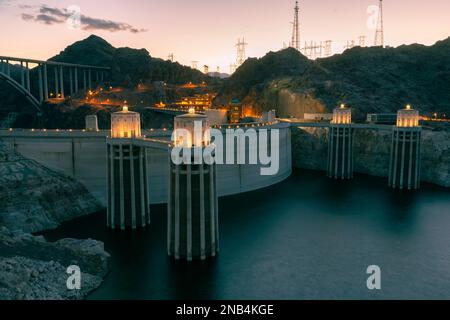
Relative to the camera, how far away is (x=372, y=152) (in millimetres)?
101625

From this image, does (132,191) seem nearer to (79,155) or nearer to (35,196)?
(35,196)

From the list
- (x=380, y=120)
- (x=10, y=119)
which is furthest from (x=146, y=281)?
(x=10, y=119)

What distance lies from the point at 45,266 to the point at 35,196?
963 inches

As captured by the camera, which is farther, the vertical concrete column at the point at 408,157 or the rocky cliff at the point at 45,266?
the vertical concrete column at the point at 408,157

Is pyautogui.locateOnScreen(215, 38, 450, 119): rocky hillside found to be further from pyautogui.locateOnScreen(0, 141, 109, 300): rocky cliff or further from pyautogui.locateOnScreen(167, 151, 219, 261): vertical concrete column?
pyautogui.locateOnScreen(167, 151, 219, 261): vertical concrete column

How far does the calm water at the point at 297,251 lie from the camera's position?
4112cm

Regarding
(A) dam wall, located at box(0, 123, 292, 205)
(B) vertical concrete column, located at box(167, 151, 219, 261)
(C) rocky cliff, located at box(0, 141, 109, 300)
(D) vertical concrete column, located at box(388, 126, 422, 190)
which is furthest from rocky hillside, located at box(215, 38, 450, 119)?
(B) vertical concrete column, located at box(167, 151, 219, 261)

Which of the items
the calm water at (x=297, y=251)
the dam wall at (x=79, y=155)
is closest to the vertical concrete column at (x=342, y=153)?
the calm water at (x=297, y=251)

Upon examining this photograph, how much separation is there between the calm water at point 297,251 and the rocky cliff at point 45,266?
1.77 meters

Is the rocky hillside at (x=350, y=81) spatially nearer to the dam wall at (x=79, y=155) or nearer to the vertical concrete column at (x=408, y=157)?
the vertical concrete column at (x=408, y=157)

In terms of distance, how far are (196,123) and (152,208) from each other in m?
A: 26.3

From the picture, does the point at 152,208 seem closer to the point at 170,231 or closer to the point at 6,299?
the point at 170,231

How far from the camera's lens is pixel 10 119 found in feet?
598

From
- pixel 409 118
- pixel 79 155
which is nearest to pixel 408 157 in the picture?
pixel 409 118
